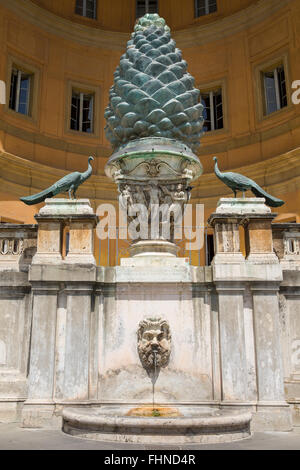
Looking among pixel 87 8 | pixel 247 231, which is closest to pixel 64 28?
pixel 87 8

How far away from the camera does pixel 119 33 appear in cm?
2073

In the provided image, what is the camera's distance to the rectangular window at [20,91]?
1862 cm

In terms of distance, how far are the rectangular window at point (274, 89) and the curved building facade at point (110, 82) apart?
4 centimetres

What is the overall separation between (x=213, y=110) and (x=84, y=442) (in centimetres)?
1703

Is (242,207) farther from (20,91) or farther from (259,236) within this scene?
(20,91)

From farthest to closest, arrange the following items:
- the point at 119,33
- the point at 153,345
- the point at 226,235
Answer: the point at 119,33 < the point at 226,235 < the point at 153,345

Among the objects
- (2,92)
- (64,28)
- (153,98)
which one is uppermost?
(64,28)

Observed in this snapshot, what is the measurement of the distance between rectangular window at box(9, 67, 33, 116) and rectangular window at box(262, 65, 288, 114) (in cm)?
937

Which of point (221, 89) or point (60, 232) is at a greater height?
point (221, 89)

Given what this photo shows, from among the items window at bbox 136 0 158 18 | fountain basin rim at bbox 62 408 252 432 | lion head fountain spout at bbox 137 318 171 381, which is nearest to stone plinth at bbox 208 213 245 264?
lion head fountain spout at bbox 137 318 171 381

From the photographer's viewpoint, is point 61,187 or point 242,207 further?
point 61,187

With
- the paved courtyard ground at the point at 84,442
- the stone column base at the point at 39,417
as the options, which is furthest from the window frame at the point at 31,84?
the paved courtyard ground at the point at 84,442

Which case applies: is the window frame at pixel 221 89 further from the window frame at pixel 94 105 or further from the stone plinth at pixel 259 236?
the stone plinth at pixel 259 236
